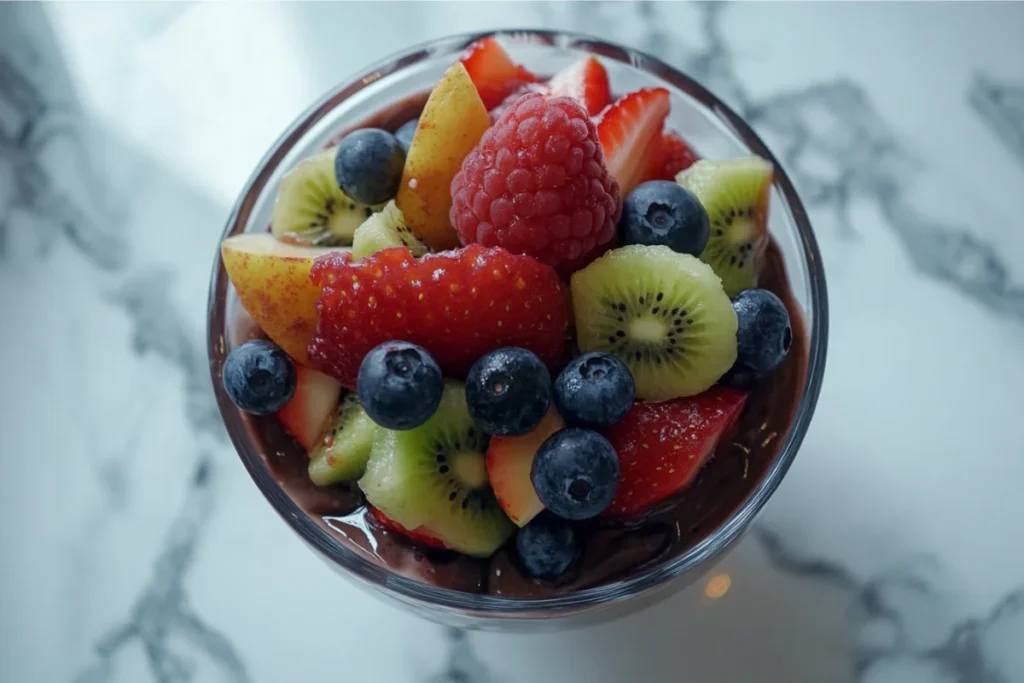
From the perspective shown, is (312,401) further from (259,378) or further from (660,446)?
(660,446)

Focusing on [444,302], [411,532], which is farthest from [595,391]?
[411,532]

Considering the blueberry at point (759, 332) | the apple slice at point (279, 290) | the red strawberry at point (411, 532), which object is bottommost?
the red strawberry at point (411, 532)

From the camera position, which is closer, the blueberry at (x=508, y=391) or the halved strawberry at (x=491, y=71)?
the blueberry at (x=508, y=391)

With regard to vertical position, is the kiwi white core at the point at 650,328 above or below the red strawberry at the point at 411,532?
above

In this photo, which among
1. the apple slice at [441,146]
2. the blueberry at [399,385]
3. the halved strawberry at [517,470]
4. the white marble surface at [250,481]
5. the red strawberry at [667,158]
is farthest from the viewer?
the white marble surface at [250,481]

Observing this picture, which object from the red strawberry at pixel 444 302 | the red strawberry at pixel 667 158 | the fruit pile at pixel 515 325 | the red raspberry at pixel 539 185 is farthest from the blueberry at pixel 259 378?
the red strawberry at pixel 667 158

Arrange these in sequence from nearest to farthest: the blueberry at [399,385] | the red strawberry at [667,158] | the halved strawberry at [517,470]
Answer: the blueberry at [399,385] < the halved strawberry at [517,470] < the red strawberry at [667,158]

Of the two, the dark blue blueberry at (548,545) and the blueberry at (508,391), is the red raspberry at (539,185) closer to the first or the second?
the blueberry at (508,391)

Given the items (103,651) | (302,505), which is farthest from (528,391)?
(103,651)
